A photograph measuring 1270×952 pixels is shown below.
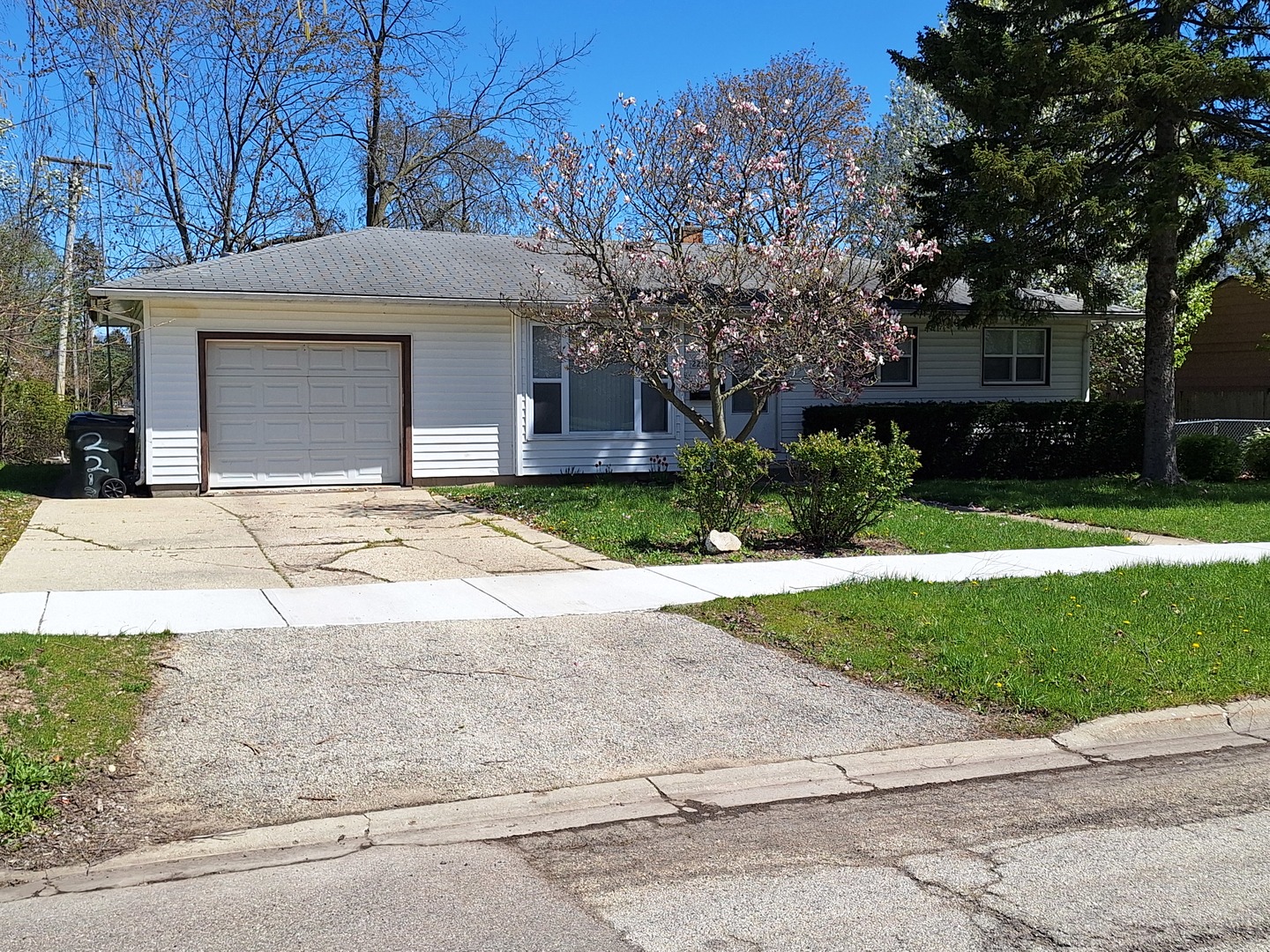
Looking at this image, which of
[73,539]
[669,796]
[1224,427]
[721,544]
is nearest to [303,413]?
[73,539]

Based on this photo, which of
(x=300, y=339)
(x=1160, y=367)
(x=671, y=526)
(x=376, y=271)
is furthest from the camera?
(x=1160, y=367)

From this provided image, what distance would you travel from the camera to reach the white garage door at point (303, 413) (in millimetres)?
16078

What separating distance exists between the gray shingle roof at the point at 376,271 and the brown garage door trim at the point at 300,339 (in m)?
0.75

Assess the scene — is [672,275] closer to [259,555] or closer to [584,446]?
[584,446]

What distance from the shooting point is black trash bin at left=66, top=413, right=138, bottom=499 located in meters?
15.3

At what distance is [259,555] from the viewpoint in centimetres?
1087

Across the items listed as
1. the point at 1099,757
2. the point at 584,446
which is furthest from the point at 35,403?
the point at 1099,757

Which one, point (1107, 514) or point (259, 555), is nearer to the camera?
point (259, 555)

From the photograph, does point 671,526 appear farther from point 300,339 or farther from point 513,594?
point 300,339

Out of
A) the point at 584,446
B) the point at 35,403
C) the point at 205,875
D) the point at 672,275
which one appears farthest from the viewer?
the point at 35,403

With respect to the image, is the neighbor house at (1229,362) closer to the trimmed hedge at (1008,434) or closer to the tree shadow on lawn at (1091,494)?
the trimmed hedge at (1008,434)

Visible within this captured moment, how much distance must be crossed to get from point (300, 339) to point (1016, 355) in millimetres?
13381

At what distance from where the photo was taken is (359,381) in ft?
54.9

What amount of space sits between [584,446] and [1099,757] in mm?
12439
